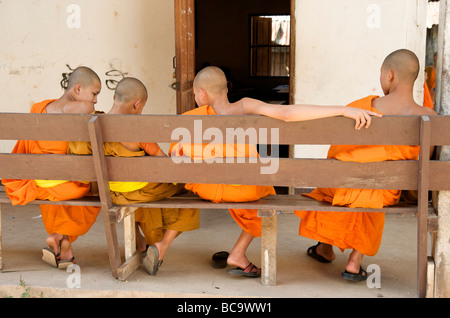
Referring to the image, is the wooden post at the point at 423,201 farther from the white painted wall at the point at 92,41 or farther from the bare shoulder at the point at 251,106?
the white painted wall at the point at 92,41

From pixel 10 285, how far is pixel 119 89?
1408 millimetres

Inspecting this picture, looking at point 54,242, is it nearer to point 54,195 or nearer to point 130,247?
point 54,195

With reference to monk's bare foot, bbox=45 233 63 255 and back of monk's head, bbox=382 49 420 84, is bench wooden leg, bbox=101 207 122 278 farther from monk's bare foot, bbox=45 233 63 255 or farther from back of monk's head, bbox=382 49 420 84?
back of monk's head, bbox=382 49 420 84

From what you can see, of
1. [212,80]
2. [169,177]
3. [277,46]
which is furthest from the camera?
[277,46]

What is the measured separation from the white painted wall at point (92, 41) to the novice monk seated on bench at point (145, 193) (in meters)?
2.27

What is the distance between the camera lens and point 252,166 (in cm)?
311

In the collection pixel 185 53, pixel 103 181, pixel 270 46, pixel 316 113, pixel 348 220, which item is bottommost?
pixel 348 220

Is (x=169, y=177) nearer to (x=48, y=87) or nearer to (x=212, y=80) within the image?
(x=212, y=80)

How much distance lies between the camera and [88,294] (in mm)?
3240

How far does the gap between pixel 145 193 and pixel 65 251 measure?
76 centimetres

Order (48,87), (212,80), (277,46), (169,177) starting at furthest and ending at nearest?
(277,46)
(48,87)
(212,80)
(169,177)

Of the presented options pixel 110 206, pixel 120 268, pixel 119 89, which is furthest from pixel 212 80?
pixel 120 268

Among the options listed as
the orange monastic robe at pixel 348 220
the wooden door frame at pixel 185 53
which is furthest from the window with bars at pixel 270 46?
the orange monastic robe at pixel 348 220

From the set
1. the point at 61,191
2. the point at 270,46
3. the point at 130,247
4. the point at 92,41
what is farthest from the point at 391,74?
the point at 270,46
